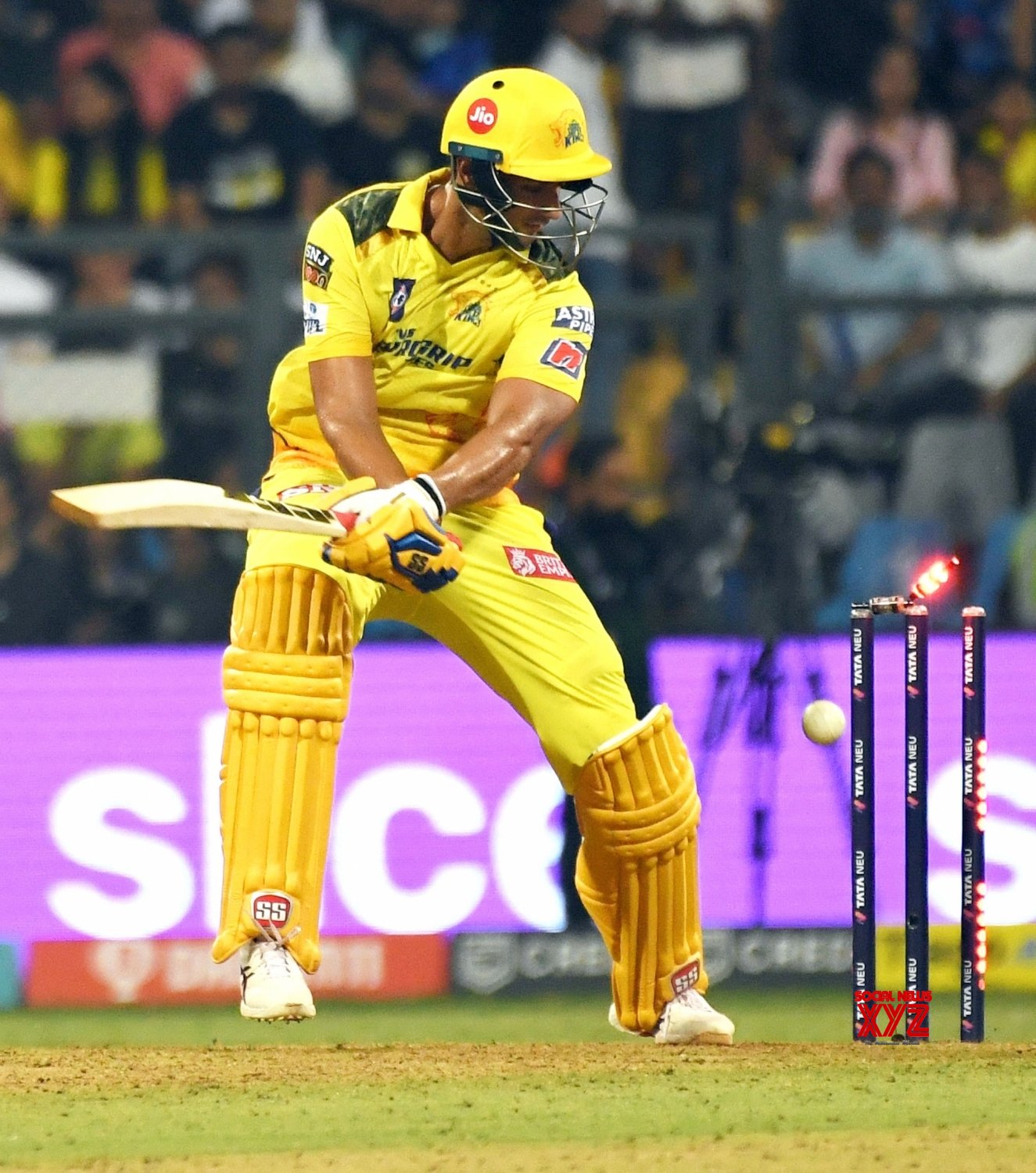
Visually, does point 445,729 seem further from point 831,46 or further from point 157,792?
point 831,46

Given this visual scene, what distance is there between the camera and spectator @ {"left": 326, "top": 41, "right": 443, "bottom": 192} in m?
9.68

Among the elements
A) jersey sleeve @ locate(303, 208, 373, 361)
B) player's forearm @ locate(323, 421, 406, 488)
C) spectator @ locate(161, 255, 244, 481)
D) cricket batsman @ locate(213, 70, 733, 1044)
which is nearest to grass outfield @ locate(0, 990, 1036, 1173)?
cricket batsman @ locate(213, 70, 733, 1044)

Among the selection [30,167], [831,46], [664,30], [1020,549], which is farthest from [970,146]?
[30,167]

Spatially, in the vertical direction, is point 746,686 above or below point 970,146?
below

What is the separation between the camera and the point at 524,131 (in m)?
5.34

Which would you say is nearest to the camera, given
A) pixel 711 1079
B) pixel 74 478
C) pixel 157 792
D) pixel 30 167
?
pixel 711 1079

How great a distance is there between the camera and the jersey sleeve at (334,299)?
17.6 ft

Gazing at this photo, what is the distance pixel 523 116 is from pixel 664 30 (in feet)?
15.5

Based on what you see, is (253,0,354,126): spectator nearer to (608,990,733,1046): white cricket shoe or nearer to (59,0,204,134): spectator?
(59,0,204,134): spectator

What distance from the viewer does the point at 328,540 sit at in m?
5.18

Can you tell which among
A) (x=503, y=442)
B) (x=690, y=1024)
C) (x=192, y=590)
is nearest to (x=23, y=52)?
(x=192, y=590)

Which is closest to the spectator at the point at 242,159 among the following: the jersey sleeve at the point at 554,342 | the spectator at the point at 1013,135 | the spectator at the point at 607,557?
the spectator at the point at 607,557

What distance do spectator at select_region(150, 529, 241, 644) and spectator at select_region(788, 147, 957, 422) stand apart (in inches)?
87.0

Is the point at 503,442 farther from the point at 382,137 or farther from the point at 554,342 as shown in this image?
Result: the point at 382,137
